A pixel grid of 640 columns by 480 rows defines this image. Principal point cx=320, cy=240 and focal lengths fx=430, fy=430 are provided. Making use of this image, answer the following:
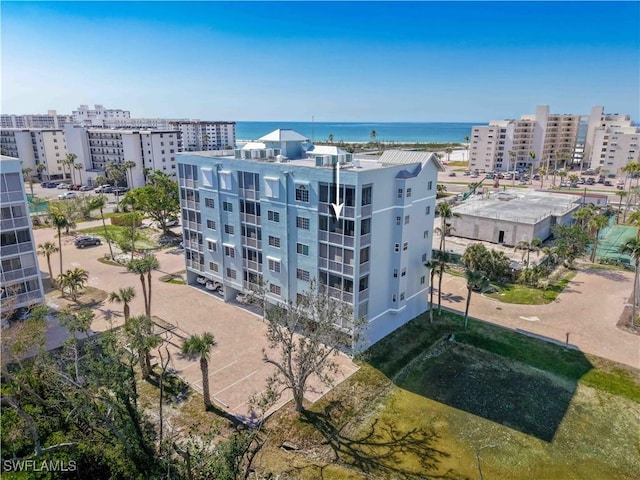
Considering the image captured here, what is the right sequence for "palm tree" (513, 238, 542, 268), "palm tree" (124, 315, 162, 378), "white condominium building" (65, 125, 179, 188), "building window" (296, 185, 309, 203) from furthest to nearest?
1. "white condominium building" (65, 125, 179, 188)
2. "palm tree" (513, 238, 542, 268)
3. "building window" (296, 185, 309, 203)
4. "palm tree" (124, 315, 162, 378)

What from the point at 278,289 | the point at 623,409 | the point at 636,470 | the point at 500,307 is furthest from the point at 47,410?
the point at 500,307

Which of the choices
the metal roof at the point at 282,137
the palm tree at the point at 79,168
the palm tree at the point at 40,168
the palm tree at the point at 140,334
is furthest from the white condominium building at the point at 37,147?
the palm tree at the point at 140,334

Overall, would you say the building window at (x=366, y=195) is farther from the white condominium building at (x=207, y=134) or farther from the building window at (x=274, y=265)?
the white condominium building at (x=207, y=134)

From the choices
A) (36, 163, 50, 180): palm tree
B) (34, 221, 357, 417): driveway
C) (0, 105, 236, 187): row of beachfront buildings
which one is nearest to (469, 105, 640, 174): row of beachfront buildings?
(0, 105, 236, 187): row of beachfront buildings

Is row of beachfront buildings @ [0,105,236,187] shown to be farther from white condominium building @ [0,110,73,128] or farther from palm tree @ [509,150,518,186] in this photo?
palm tree @ [509,150,518,186]

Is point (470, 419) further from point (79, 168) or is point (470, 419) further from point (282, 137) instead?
point (79, 168)

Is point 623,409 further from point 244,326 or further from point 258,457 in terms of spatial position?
point 244,326

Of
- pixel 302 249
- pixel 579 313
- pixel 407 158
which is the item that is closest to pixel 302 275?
pixel 302 249
